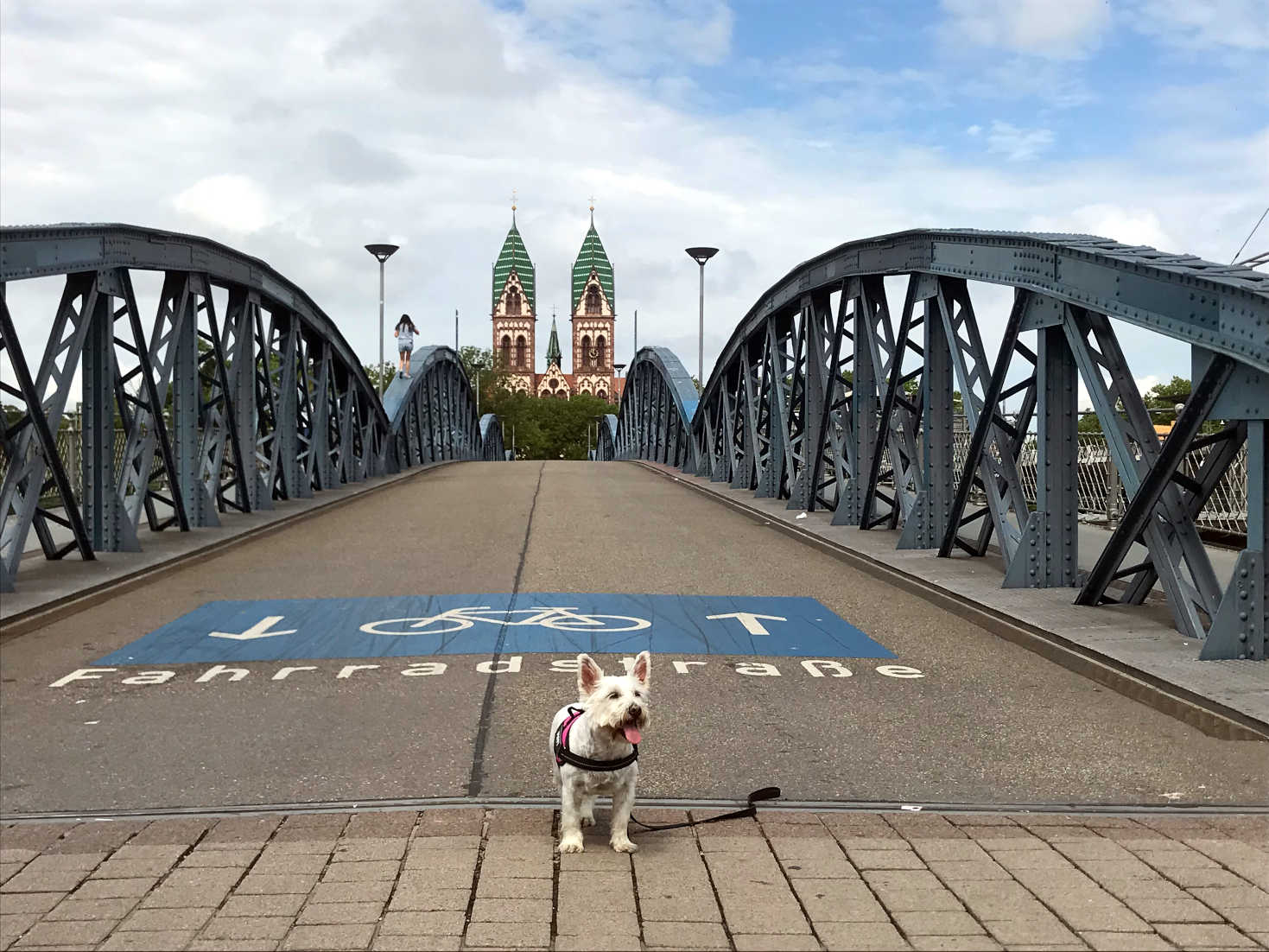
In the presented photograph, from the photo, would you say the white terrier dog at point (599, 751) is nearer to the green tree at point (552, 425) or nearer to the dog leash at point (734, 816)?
the dog leash at point (734, 816)

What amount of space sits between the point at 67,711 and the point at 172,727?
0.87 metres

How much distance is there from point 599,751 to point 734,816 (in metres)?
0.87

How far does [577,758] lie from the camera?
4.95m

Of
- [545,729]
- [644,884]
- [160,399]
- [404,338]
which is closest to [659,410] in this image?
[404,338]

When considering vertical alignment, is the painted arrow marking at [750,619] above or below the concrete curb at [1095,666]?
below

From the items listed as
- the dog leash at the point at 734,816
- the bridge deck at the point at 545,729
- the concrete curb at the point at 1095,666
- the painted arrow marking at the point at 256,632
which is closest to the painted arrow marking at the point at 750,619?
the bridge deck at the point at 545,729

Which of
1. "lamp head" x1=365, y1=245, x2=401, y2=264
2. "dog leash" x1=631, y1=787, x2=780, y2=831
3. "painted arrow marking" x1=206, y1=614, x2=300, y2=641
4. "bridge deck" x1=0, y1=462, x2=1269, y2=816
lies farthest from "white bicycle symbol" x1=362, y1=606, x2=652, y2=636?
"lamp head" x1=365, y1=245, x2=401, y2=264

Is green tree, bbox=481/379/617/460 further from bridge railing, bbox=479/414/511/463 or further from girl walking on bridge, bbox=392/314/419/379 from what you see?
girl walking on bridge, bbox=392/314/419/379

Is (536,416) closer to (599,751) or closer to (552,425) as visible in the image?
(552,425)

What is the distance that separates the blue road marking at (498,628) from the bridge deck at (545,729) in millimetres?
198

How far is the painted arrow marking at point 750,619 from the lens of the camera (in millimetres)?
10523

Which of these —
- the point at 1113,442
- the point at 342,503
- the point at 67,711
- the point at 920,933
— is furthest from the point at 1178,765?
the point at 342,503

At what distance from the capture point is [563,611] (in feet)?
36.6

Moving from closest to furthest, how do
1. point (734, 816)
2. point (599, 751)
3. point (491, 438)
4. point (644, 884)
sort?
1. point (644, 884)
2. point (599, 751)
3. point (734, 816)
4. point (491, 438)
